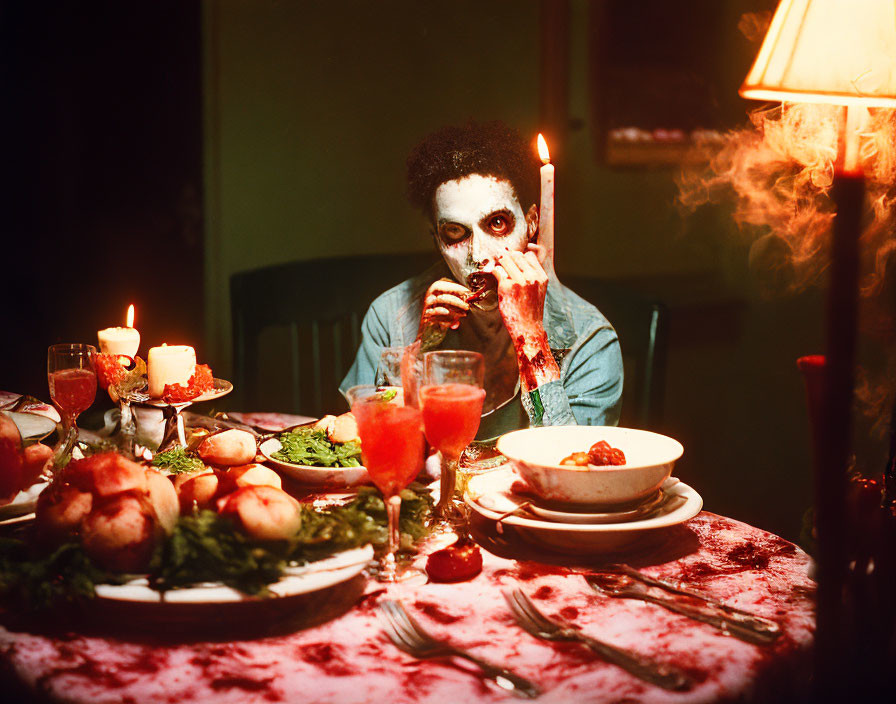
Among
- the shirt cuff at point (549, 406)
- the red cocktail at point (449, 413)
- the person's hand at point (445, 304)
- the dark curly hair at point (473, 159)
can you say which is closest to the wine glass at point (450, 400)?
the red cocktail at point (449, 413)

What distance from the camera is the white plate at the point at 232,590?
102 centimetres

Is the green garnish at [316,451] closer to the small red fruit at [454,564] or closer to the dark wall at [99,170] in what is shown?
the small red fruit at [454,564]

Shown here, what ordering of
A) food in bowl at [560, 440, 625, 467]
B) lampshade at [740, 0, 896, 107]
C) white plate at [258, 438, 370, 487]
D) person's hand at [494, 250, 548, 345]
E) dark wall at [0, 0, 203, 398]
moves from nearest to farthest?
lampshade at [740, 0, 896, 107] → food in bowl at [560, 440, 625, 467] → white plate at [258, 438, 370, 487] → person's hand at [494, 250, 548, 345] → dark wall at [0, 0, 203, 398]

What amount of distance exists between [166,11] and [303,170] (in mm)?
774

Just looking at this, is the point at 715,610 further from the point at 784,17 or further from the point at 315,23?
the point at 315,23

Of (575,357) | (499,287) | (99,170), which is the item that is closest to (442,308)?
(499,287)

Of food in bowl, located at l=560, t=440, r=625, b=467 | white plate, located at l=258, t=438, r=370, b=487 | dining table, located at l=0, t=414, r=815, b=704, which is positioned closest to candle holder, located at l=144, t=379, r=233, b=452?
white plate, located at l=258, t=438, r=370, b=487

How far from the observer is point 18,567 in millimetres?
1073

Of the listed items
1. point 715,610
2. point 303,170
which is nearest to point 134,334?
point 715,610

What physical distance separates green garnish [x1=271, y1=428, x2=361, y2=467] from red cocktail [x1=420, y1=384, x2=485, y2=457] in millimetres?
270

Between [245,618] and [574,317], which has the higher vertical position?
[574,317]

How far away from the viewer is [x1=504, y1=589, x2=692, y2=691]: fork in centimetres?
95

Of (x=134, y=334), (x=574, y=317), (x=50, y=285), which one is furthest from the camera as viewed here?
(x=50, y=285)

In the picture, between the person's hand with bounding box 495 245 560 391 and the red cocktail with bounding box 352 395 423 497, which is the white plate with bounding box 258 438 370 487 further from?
the person's hand with bounding box 495 245 560 391
